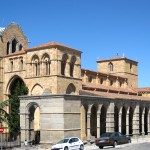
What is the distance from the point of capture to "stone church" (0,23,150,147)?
36.8 m

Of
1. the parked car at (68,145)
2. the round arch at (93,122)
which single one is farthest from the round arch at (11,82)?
the parked car at (68,145)

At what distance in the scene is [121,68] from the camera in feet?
223

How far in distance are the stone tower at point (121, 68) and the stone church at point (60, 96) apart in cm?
433

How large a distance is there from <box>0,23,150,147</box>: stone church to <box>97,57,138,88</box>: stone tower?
4.33 metres

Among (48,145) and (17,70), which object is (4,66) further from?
(48,145)

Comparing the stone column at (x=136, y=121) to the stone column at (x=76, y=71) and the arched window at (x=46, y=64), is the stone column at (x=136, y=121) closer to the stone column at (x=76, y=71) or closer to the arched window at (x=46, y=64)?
the stone column at (x=76, y=71)

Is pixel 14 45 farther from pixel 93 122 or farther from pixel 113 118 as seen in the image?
pixel 113 118

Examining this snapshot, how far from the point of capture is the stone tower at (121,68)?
68125 mm

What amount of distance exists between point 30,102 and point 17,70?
35.9 ft

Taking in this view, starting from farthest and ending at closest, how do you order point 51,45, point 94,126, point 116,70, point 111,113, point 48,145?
point 116,70
point 94,126
point 111,113
point 51,45
point 48,145

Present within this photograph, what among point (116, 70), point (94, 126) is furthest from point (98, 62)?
point (94, 126)

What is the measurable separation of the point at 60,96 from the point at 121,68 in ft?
109

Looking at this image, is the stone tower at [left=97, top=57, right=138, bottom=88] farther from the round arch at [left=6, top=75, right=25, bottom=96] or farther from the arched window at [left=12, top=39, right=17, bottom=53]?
the round arch at [left=6, top=75, right=25, bottom=96]

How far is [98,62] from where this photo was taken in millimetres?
Result: 70938
